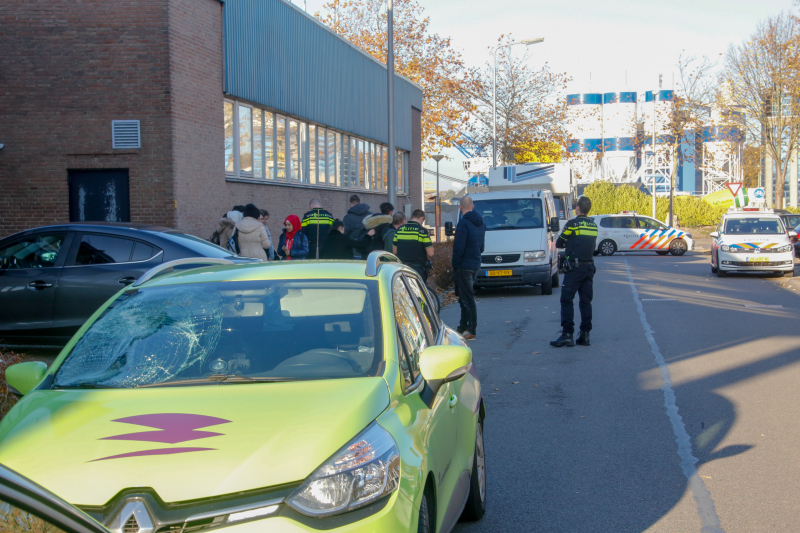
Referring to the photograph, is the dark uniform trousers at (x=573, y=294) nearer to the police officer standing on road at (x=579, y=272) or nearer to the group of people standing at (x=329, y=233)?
the police officer standing on road at (x=579, y=272)

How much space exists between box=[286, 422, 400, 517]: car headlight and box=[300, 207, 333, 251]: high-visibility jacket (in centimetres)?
1127

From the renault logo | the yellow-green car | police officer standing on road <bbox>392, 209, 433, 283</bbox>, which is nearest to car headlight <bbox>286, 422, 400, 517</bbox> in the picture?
the yellow-green car

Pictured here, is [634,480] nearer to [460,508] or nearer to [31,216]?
[460,508]

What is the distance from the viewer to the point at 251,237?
39.2 feet

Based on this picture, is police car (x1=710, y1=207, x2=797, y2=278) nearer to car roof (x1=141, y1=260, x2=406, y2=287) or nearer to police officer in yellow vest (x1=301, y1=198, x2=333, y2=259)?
police officer in yellow vest (x1=301, y1=198, x2=333, y2=259)

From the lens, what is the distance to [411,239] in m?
11.7

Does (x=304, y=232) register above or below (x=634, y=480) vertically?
above

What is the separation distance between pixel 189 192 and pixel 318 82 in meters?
8.97

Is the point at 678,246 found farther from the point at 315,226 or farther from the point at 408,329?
the point at 408,329

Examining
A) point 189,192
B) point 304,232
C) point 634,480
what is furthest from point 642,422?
point 189,192

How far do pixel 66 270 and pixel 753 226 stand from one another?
18.7m

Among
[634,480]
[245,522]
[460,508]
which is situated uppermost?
[245,522]

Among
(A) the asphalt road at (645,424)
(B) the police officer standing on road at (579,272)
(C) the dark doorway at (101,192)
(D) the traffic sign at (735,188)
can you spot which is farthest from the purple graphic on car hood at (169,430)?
(D) the traffic sign at (735,188)

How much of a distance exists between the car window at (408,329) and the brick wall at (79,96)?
12140mm
